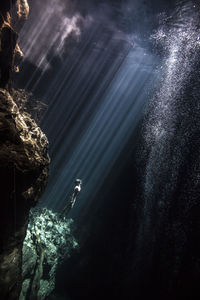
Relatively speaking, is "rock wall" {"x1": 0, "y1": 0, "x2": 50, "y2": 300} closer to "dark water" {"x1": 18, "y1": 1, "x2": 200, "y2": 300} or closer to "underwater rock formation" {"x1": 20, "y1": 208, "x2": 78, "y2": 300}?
"underwater rock formation" {"x1": 20, "y1": 208, "x2": 78, "y2": 300}

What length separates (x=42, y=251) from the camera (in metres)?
8.65

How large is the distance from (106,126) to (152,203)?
73966 mm

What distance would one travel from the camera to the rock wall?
12.9ft

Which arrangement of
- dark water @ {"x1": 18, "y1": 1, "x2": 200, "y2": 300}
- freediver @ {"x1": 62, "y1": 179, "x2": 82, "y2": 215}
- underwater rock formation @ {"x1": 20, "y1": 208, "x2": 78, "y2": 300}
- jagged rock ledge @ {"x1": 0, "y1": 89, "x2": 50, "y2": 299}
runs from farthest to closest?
freediver @ {"x1": 62, "y1": 179, "x2": 82, "y2": 215} → dark water @ {"x1": 18, "y1": 1, "x2": 200, "y2": 300} → underwater rock formation @ {"x1": 20, "y1": 208, "x2": 78, "y2": 300} → jagged rock ledge @ {"x1": 0, "y1": 89, "x2": 50, "y2": 299}

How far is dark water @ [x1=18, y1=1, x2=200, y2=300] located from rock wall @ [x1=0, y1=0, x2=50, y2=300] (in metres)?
5.10

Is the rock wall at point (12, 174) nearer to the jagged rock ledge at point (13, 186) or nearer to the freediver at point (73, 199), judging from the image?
the jagged rock ledge at point (13, 186)

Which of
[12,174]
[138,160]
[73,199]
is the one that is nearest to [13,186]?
[12,174]

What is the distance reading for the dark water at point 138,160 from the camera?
10312mm

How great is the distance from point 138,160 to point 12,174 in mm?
11039

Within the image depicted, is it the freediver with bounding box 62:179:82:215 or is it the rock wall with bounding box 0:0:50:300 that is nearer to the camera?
the rock wall with bounding box 0:0:50:300

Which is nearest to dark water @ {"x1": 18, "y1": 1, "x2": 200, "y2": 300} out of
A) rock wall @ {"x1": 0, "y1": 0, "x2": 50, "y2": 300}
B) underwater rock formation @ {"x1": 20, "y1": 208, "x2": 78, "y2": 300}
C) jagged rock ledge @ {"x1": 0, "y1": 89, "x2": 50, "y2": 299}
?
underwater rock formation @ {"x1": 20, "y1": 208, "x2": 78, "y2": 300}

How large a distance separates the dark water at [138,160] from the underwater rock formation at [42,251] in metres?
1.53

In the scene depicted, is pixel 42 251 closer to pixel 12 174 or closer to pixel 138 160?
pixel 12 174

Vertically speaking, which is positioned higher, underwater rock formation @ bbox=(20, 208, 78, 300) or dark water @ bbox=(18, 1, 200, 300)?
dark water @ bbox=(18, 1, 200, 300)
